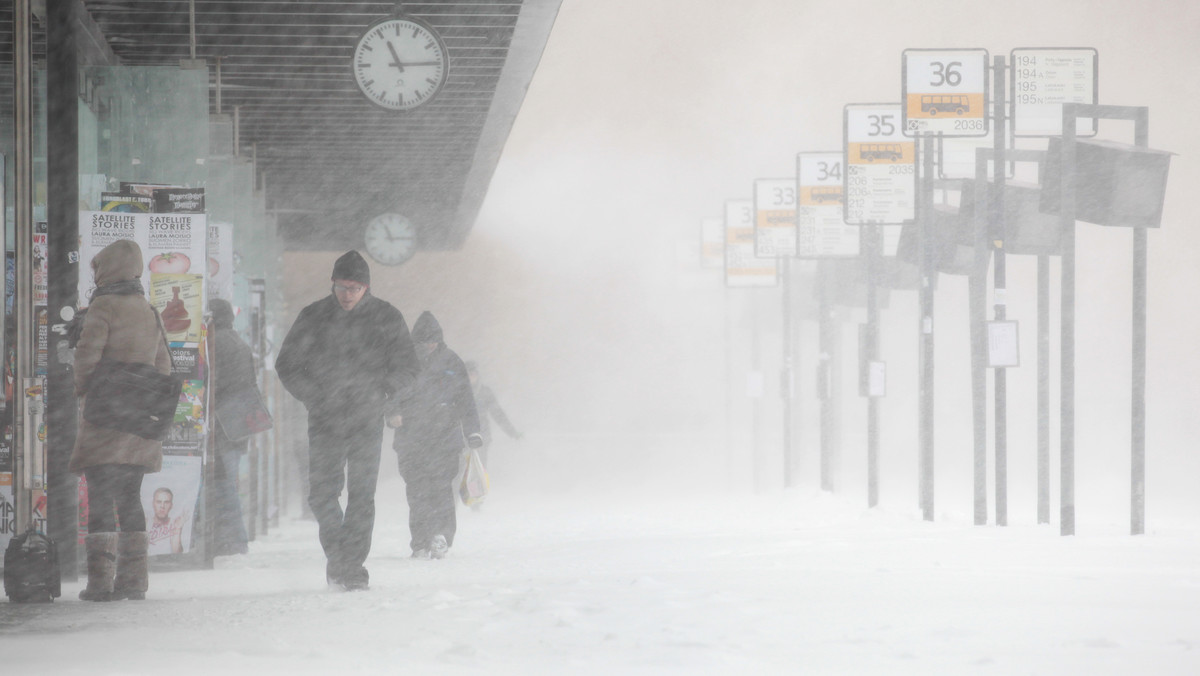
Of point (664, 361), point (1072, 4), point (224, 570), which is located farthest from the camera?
point (1072, 4)

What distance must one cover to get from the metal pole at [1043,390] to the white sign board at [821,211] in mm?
4616

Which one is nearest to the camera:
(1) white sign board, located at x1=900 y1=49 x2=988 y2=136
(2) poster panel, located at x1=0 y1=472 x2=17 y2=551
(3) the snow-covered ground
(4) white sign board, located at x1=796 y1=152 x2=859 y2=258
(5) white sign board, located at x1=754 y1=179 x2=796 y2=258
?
(3) the snow-covered ground

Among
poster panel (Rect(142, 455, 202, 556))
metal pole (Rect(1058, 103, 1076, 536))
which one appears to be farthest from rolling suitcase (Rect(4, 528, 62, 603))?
metal pole (Rect(1058, 103, 1076, 536))

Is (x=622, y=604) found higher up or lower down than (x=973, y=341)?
lower down

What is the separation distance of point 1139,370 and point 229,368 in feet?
20.0

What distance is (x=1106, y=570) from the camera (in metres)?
7.28

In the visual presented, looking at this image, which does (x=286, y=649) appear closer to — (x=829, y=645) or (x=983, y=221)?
(x=829, y=645)

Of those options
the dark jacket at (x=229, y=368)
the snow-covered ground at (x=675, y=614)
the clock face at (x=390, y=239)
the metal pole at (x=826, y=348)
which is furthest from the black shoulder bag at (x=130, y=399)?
the clock face at (x=390, y=239)

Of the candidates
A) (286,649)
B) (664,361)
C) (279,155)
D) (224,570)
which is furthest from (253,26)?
(664,361)

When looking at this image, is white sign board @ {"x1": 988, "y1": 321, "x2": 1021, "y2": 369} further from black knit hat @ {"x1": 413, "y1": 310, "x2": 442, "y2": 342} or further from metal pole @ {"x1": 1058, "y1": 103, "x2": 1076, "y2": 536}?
black knit hat @ {"x1": 413, "y1": 310, "x2": 442, "y2": 342}

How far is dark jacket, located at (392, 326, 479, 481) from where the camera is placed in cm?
935

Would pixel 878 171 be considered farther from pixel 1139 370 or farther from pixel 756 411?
pixel 756 411

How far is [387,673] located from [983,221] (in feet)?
27.4

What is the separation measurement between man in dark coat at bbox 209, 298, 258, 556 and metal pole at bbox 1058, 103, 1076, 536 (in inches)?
212
